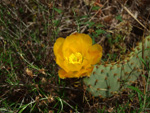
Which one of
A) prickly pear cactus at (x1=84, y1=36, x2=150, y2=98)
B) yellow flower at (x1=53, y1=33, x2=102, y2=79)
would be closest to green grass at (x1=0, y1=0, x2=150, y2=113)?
prickly pear cactus at (x1=84, y1=36, x2=150, y2=98)

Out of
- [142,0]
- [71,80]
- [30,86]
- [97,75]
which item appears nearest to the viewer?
[97,75]

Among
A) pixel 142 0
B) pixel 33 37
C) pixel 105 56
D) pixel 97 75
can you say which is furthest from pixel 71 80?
pixel 142 0

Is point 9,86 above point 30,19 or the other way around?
the other way around

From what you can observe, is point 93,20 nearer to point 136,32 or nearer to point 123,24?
point 123,24

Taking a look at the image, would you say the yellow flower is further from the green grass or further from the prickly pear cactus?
the green grass

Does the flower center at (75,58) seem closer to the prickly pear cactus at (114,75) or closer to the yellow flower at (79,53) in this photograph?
the yellow flower at (79,53)

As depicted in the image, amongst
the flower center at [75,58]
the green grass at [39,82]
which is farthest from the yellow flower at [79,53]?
the green grass at [39,82]

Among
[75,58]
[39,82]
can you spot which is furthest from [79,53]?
[39,82]
